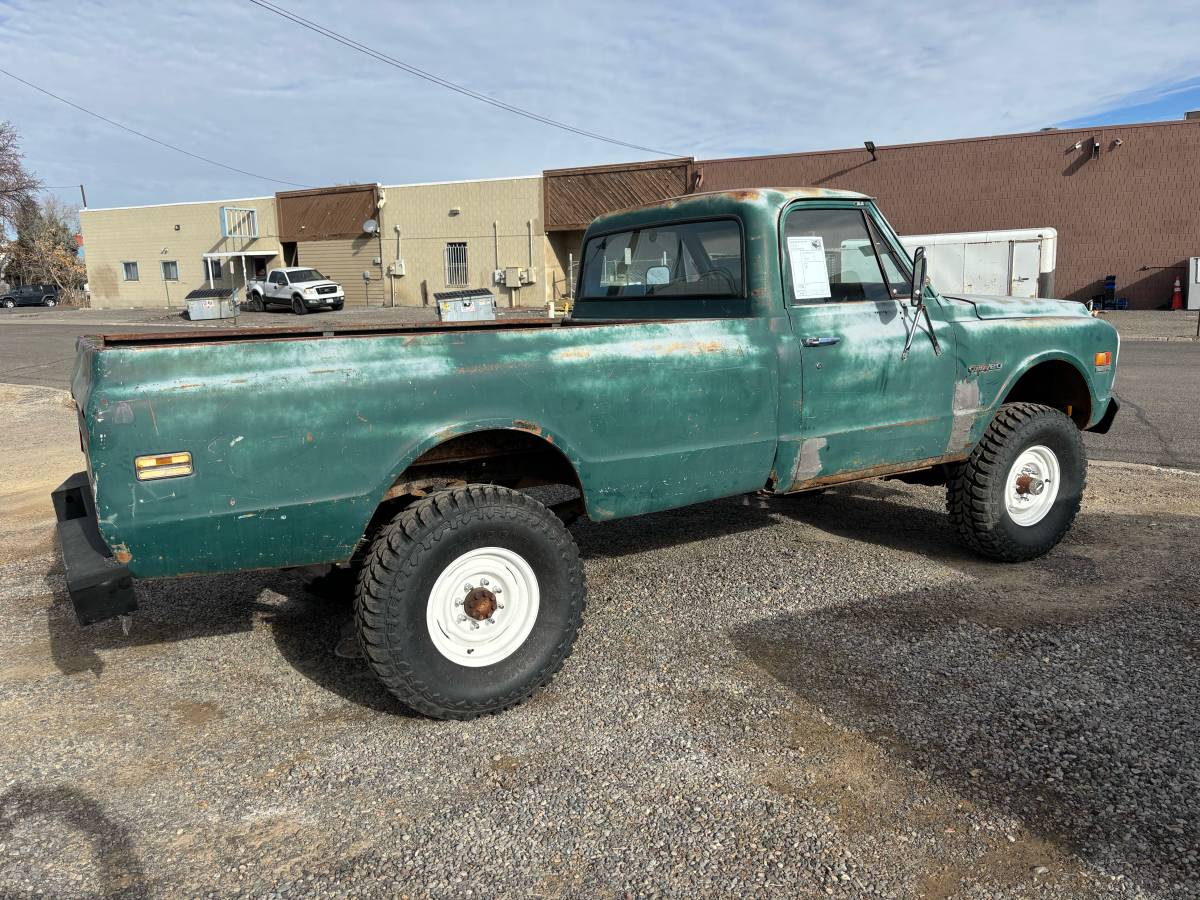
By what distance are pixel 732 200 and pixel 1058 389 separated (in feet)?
8.64

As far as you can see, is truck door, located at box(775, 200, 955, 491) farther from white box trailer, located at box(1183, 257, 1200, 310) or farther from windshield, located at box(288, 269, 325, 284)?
windshield, located at box(288, 269, 325, 284)

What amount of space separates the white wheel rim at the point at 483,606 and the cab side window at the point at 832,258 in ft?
6.12

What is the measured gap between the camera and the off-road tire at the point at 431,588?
3135mm

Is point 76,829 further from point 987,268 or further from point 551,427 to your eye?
point 987,268

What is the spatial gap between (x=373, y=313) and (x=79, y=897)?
3186 cm

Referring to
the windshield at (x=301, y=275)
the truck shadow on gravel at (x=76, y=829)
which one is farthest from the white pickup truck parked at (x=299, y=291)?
the truck shadow on gravel at (x=76, y=829)

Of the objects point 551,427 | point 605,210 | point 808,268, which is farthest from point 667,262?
point 605,210

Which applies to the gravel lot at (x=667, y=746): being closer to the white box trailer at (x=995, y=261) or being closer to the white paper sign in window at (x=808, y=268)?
the white paper sign in window at (x=808, y=268)

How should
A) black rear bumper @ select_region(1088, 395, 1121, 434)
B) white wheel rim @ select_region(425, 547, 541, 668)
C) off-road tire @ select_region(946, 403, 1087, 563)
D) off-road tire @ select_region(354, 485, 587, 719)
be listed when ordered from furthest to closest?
1. black rear bumper @ select_region(1088, 395, 1121, 434)
2. off-road tire @ select_region(946, 403, 1087, 563)
3. white wheel rim @ select_region(425, 547, 541, 668)
4. off-road tire @ select_region(354, 485, 587, 719)

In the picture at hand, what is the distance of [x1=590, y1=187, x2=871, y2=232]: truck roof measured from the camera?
4168 mm

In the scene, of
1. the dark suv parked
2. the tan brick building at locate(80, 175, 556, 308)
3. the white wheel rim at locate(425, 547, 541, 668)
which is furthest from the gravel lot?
the dark suv parked

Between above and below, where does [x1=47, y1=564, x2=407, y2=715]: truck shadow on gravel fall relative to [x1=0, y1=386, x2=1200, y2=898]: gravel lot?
above

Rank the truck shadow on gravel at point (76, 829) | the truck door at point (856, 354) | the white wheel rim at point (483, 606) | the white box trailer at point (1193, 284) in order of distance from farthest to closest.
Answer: the white box trailer at point (1193, 284) → the truck door at point (856, 354) → the white wheel rim at point (483, 606) → the truck shadow on gravel at point (76, 829)

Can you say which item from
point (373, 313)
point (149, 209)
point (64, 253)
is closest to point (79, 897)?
point (373, 313)
